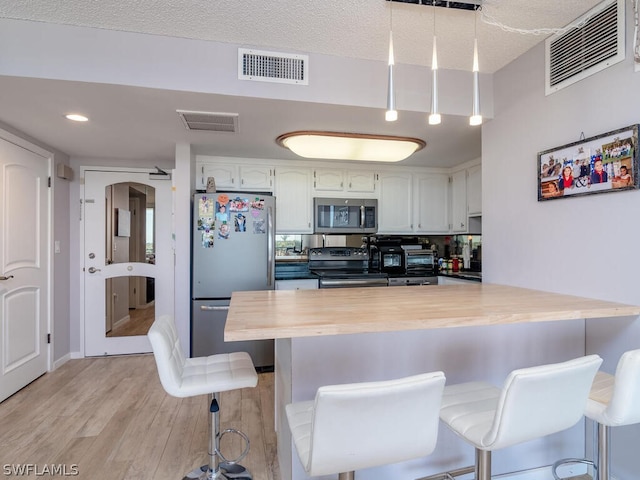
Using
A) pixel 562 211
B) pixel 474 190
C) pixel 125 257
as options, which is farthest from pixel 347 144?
pixel 125 257

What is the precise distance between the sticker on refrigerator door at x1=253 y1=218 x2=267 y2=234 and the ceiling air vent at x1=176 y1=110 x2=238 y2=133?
0.87 meters

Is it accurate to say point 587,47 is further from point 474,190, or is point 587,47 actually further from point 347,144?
point 474,190

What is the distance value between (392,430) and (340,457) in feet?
0.53

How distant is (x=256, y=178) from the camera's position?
3.74 metres

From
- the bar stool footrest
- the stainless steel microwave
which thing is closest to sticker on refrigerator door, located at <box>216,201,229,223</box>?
the stainless steel microwave

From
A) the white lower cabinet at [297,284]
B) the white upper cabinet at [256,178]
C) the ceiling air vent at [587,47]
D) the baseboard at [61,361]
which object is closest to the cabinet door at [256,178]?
the white upper cabinet at [256,178]

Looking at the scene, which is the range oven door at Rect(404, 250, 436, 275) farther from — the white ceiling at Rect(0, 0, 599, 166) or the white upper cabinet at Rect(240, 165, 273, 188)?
the white upper cabinet at Rect(240, 165, 273, 188)

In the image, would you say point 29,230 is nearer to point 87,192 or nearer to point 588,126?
point 87,192

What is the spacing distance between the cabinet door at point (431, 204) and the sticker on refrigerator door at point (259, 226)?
1.82 metres

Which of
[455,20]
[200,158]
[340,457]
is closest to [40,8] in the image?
[200,158]

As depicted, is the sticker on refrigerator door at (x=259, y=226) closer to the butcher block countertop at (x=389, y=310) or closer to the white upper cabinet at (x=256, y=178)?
the white upper cabinet at (x=256, y=178)

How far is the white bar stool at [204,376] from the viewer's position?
145cm

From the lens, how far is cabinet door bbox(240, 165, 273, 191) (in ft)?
12.2

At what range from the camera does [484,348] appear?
1785mm
